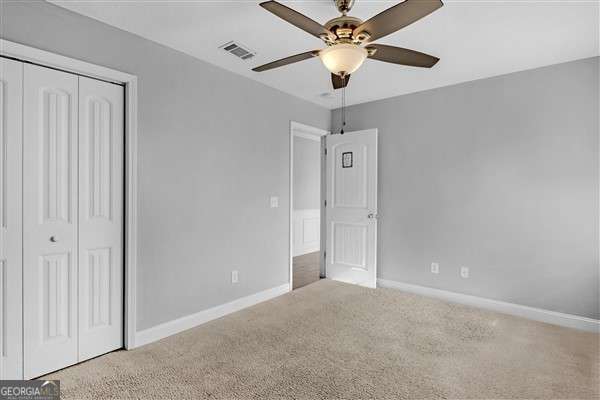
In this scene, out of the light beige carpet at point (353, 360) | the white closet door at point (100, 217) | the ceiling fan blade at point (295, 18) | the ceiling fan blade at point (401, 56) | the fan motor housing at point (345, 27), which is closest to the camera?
the ceiling fan blade at point (295, 18)

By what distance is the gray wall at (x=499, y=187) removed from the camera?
9.83 feet

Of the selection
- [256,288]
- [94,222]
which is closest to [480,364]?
[256,288]

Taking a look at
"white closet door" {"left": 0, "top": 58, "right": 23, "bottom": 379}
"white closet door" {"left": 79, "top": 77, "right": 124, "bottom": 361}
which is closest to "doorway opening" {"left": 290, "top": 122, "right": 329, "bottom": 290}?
"white closet door" {"left": 79, "top": 77, "right": 124, "bottom": 361}

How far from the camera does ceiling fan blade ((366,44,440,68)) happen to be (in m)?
1.89

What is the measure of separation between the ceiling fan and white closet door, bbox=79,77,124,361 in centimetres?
158

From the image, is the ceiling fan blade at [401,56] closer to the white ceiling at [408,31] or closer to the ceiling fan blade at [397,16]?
the ceiling fan blade at [397,16]

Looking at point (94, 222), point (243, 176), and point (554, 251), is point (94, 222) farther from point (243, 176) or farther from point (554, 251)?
point (554, 251)

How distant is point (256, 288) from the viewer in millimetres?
3658

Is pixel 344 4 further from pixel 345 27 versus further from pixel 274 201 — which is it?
pixel 274 201

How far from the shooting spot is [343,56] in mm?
1756

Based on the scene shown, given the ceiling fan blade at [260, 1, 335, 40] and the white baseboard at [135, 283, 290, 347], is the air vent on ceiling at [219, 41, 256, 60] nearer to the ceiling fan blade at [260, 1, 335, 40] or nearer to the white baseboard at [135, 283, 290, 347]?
Result: the ceiling fan blade at [260, 1, 335, 40]

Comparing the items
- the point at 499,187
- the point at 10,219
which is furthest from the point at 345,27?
the point at 499,187

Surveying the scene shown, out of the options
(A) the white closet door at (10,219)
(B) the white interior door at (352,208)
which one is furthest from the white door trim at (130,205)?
(B) the white interior door at (352,208)

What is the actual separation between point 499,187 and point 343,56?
8.58ft
